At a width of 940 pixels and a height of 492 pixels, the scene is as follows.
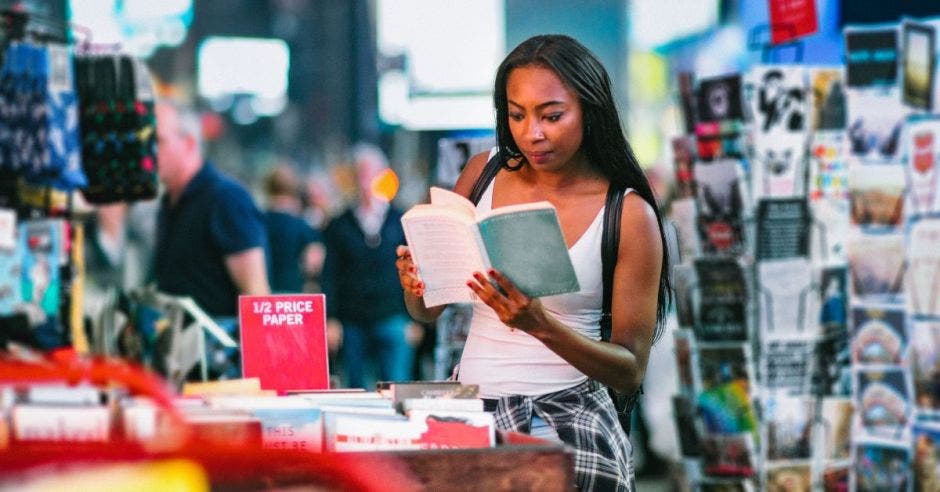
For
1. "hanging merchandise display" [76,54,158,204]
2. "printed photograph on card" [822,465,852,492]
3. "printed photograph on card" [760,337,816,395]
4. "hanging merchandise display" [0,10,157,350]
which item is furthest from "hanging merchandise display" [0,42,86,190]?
"printed photograph on card" [822,465,852,492]

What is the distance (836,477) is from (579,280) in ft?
12.2

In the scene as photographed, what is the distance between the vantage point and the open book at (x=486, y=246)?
2.77m

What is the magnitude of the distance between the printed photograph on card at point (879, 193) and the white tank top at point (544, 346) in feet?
11.2

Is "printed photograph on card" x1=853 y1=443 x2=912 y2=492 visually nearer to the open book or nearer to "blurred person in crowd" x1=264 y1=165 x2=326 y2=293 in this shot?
the open book

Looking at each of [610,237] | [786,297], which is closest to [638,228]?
[610,237]

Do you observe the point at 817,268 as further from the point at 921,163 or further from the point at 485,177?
the point at 485,177

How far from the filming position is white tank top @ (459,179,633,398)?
314 centimetres

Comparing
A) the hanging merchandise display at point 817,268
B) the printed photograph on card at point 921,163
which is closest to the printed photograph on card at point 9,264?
the hanging merchandise display at point 817,268

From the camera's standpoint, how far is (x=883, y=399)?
20.7 feet

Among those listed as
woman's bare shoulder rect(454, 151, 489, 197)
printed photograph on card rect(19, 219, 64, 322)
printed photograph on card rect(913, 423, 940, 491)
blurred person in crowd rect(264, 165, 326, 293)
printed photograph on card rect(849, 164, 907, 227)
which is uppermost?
woman's bare shoulder rect(454, 151, 489, 197)

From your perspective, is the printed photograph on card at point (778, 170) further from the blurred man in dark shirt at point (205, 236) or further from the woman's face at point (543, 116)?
the woman's face at point (543, 116)

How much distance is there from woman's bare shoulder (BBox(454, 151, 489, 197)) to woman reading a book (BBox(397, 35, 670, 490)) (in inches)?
4.5

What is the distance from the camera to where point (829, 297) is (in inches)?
249

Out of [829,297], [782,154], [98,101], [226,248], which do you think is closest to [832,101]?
[782,154]
